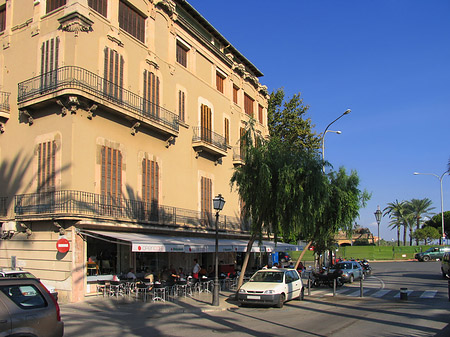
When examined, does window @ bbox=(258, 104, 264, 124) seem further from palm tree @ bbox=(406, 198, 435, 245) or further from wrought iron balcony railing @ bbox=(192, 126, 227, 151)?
palm tree @ bbox=(406, 198, 435, 245)

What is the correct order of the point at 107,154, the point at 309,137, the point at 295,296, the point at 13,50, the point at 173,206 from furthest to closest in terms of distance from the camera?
1. the point at 309,137
2. the point at 173,206
3. the point at 13,50
4. the point at 107,154
5. the point at 295,296

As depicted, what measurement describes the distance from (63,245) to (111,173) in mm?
4220

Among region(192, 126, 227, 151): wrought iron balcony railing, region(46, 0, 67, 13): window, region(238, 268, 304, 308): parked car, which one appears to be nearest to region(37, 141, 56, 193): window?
region(46, 0, 67, 13): window

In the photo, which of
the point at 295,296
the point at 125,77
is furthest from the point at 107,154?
the point at 295,296

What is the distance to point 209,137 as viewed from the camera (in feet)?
91.6

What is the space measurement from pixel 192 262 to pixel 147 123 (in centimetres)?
967

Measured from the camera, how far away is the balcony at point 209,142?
26.3 m

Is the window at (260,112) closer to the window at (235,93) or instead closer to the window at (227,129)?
the window at (235,93)

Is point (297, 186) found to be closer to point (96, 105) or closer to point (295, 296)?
point (295, 296)

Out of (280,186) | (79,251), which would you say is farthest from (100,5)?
(280,186)

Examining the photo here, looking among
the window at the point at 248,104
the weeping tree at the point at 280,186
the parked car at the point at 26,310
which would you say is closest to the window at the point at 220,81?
the window at the point at 248,104

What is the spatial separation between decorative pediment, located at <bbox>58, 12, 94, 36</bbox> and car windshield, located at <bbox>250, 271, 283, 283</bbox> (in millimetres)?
13187

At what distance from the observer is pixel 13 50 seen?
2080 centimetres

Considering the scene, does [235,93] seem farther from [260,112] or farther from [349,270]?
[349,270]
